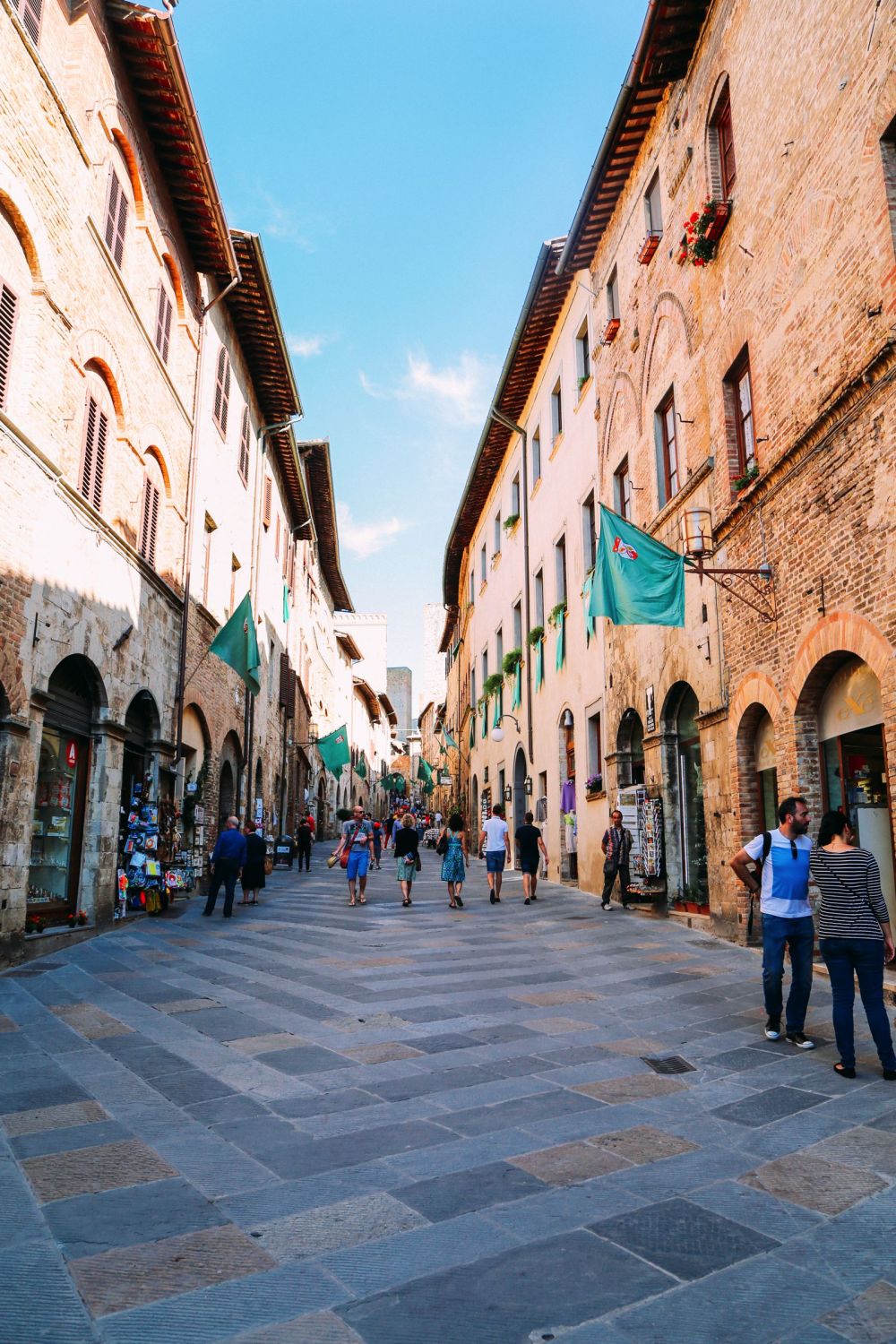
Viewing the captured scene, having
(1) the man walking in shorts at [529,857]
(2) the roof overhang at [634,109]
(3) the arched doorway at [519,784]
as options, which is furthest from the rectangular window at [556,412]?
(1) the man walking in shorts at [529,857]

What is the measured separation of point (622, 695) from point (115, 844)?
7.97 meters

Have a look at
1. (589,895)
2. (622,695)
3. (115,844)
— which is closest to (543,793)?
(589,895)

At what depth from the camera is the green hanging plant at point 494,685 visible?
27359 mm

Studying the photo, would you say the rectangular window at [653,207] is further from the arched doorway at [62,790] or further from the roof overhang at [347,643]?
the roof overhang at [347,643]

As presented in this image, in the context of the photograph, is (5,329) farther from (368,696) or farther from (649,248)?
(368,696)

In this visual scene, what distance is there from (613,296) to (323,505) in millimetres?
16907

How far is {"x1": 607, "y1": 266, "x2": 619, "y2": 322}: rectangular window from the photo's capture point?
16828 millimetres

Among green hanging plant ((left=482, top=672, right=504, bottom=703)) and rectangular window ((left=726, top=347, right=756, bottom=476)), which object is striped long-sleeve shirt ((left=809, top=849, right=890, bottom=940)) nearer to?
rectangular window ((left=726, top=347, right=756, bottom=476))

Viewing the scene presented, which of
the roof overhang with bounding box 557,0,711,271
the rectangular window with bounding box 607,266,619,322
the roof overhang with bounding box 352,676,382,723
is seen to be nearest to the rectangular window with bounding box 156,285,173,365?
the roof overhang with bounding box 557,0,711,271

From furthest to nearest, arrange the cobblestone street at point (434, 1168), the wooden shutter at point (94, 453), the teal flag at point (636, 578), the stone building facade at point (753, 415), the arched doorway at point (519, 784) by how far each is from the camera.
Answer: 1. the arched doorway at point (519, 784)
2. the wooden shutter at point (94, 453)
3. the teal flag at point (636, 578)
4. the stone building facade at point (753, 415)
5. the cobblestone street at point (434, 1168)

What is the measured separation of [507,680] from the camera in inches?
1042

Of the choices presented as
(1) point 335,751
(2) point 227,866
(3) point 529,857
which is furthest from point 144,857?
(1) point 335,751

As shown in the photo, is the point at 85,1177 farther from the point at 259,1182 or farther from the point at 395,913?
the point at 395,913

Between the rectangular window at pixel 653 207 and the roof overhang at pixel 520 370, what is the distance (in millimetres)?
3525
